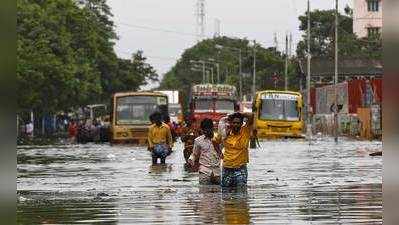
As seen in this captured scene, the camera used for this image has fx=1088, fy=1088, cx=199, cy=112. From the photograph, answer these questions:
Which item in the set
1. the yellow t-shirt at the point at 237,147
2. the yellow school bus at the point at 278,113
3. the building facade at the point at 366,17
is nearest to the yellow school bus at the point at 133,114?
the yellow school bus at the point at 278,113

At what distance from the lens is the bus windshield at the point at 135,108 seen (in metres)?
53.8

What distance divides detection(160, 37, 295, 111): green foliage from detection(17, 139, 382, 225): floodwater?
94448mm

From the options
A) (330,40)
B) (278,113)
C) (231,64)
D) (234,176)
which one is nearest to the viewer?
(234,176)

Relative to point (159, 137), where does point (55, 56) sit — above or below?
above

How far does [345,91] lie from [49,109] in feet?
67.8

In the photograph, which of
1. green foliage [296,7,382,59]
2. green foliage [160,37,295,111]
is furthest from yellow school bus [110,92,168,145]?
green foliage [296,7,382,59]

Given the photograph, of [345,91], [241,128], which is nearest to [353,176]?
[241,128]

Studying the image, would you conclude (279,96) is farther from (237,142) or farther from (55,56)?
(237,142)

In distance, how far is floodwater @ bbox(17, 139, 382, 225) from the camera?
547 inches

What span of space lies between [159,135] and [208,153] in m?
8.77

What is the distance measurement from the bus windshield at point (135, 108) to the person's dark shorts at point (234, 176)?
34646mm

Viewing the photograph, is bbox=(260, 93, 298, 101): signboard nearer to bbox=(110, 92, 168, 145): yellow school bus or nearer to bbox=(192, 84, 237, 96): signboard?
bbox=(192, 84, 237, 96): signboard

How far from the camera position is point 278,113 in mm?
61281

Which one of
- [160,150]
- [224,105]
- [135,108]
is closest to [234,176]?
[160,150]
